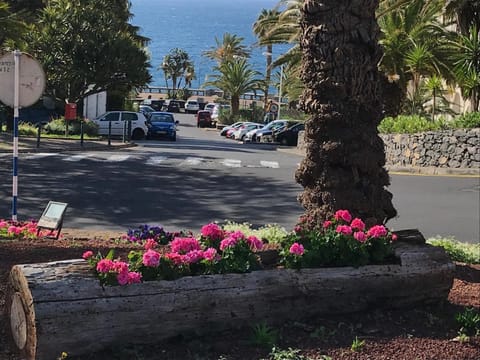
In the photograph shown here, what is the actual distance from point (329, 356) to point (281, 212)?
8549 mm

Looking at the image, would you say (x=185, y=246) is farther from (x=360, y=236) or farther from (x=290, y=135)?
(x=290, y=135)

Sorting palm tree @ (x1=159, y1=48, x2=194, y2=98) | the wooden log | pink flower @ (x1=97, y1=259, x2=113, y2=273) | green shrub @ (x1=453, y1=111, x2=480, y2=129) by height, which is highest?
palm tree @ (x1=159, y1=48, x2=194, y2=98)

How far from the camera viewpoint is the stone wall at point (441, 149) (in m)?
20.8

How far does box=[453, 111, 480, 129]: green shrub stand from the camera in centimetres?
2116

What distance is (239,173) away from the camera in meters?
19.0

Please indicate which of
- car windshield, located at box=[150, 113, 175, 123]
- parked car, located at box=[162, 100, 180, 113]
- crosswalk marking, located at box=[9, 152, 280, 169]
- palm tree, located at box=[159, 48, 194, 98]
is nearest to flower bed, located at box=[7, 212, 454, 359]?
crosswalk marking, located at box=[9, 152, 280, 169]

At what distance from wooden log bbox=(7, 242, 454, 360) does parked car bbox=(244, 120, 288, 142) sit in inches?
1426

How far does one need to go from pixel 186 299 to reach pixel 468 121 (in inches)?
734

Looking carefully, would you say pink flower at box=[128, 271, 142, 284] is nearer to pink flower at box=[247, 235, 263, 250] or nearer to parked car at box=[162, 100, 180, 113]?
pink flower at box=[247, 235, 263, 250]

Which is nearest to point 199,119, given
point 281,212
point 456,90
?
point 456,90

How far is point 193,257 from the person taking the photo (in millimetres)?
4645

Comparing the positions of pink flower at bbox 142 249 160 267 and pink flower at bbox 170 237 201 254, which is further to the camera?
pink flower at bbox 170 237 201 254

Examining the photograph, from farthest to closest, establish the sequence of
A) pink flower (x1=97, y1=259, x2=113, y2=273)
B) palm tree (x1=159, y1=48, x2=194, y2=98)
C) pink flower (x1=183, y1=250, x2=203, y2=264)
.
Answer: palm tree (x1=159, y1=48, x2=194, y2=98) → pink flower (x1=183, y1=250, x2=203, y2=264) → pink flower (x1=97, y1=259, x2=113, y2=273)

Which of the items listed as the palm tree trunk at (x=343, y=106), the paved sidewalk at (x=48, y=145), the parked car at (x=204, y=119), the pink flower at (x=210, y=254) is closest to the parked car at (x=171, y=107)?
the parked car at (x=204, y=119)
